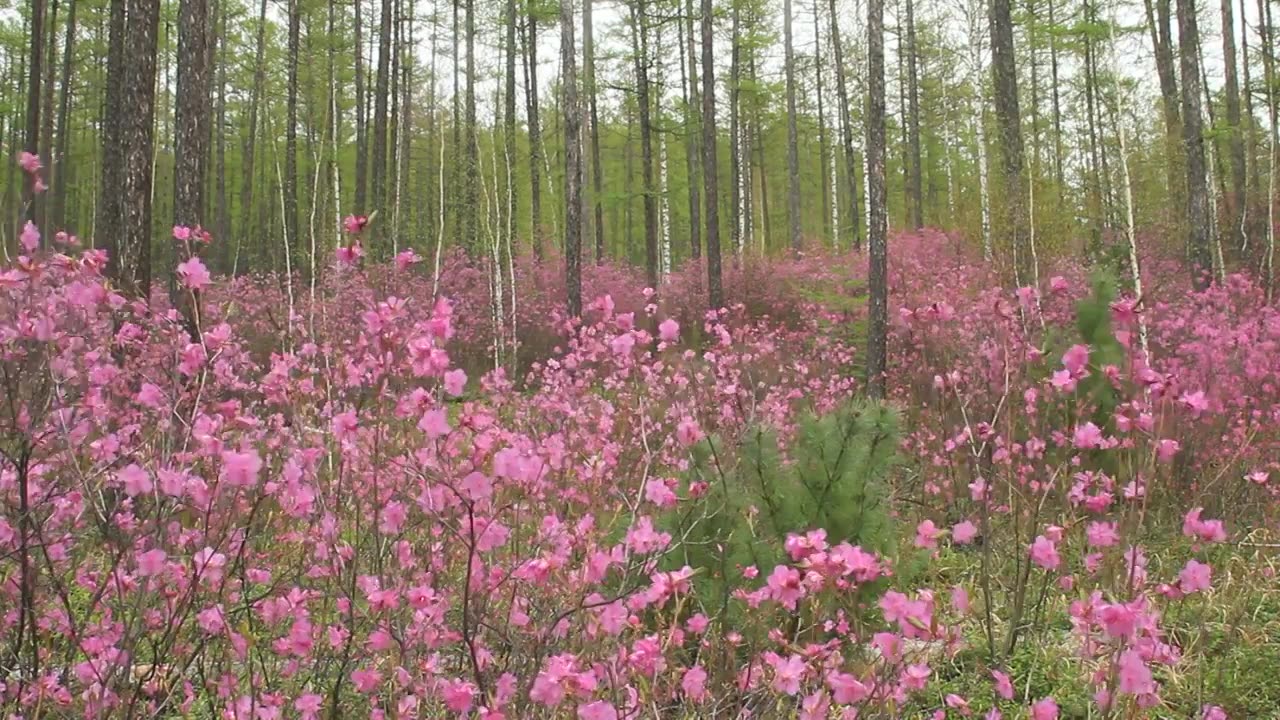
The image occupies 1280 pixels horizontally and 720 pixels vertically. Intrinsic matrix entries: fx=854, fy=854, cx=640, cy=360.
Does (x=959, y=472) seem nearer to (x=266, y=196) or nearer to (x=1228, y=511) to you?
(x=1228, y=511)

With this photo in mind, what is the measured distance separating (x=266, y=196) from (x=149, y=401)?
33.7 meters

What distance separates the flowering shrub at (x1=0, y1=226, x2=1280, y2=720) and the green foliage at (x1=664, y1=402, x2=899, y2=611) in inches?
0.7

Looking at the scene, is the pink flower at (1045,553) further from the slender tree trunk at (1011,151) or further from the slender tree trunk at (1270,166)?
the slender tree trunk at (1270,166)

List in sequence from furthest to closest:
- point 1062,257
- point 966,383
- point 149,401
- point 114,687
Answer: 1. point 1062,257
2. point 966,383
3. point 149,401
4. point 114,687

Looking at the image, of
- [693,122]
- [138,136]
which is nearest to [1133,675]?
[138,136]

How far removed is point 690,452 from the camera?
11.5 ft

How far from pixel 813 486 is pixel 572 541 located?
4.12 ft

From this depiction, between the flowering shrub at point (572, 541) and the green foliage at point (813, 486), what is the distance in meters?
0.02

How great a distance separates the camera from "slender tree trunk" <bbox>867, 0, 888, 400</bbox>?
9.10 meters

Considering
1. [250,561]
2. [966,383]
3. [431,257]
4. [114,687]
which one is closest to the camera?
[114,687]

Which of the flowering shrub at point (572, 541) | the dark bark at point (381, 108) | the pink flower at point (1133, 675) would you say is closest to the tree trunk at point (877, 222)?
the flowering shrub at point (572, 541)

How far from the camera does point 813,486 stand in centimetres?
373

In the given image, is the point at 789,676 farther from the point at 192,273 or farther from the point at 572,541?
the point at 192,273

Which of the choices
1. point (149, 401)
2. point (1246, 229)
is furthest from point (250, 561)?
point (1246, 229)
